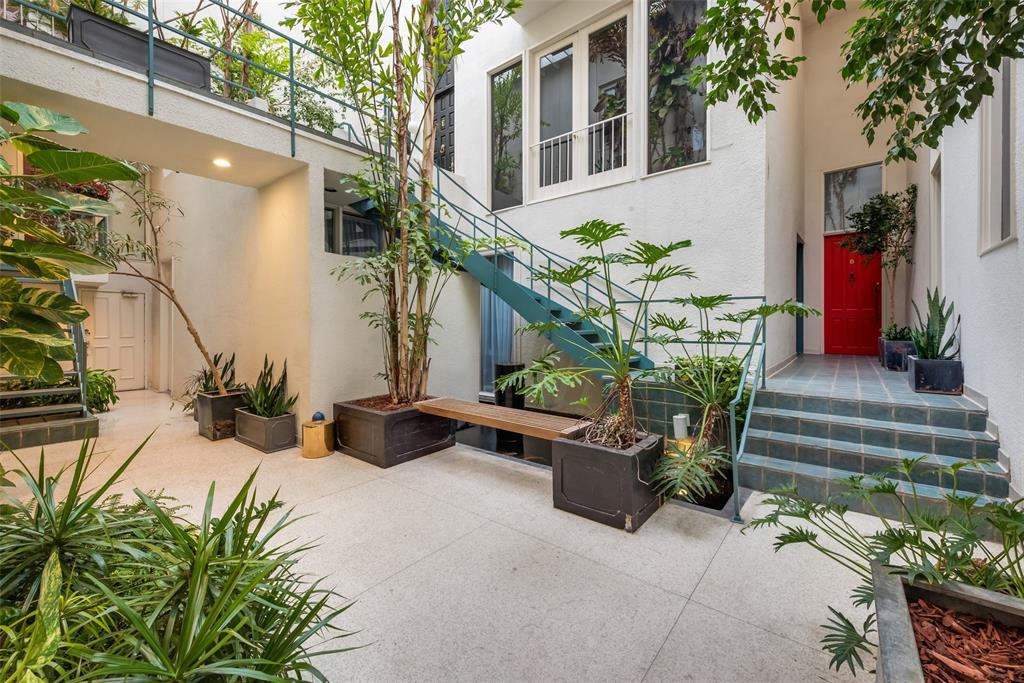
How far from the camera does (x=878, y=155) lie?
6.45 metres

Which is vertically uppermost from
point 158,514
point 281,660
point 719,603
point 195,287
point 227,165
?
point 227,165

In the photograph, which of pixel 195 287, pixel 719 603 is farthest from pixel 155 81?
pixel 719 603

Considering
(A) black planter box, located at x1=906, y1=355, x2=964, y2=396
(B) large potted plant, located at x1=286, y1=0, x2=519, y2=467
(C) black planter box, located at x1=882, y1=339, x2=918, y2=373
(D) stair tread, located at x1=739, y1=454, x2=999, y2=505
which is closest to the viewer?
(D) stair tread, located at x1=739, y1=454, x2=999, y2=505

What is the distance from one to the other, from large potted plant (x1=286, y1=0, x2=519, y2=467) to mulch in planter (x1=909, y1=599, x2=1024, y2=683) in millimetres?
3467

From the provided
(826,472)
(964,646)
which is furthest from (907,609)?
(826,472)

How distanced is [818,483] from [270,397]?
4879mm

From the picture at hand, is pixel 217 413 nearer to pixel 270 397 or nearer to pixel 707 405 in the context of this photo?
pixel 270 397

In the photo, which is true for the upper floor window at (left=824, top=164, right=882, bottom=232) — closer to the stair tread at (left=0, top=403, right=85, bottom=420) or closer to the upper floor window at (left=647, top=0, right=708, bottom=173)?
the upper floor window at (left=647, top=0, right=708, bottom=173)

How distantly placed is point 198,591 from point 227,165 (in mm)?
4601

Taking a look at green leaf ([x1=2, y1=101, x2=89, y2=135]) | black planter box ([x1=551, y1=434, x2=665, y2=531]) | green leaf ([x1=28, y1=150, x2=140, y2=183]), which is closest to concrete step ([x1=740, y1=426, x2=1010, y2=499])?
black planter box ([x1=551, y1=434, x2=665, y2=531])

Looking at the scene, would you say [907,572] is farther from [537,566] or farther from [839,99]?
[839,99]

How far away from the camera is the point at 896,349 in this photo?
5129mm

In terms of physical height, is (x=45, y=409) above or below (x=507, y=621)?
above

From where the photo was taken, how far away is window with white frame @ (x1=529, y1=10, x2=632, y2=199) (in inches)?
209
